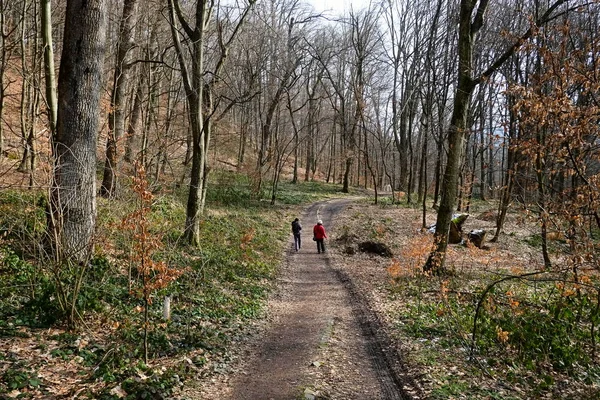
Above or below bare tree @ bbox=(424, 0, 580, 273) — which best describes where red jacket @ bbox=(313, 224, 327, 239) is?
below

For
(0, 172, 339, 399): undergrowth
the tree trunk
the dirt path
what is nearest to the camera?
(0, 172, 339, 399): undergrowth

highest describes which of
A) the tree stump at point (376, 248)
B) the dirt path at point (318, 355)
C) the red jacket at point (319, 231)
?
the red jacket at point (319, 231)

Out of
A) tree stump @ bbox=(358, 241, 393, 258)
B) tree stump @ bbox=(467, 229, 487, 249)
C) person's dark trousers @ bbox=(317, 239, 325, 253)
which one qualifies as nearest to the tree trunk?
person's dark trousers @ bbox=(317, 239, 325, 253)

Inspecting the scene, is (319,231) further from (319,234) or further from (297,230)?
(297,230)

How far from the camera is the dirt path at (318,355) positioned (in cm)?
583

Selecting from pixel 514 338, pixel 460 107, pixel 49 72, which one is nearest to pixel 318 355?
pixel 514 338

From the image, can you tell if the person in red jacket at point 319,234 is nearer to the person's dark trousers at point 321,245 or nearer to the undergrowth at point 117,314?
the person's dark trousers at point 321,245

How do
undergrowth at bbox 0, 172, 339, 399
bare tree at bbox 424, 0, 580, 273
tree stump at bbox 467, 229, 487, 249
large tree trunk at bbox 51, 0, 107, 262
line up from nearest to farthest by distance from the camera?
1. undergrowth at bbox 0, 172, 339, 399
2. large tree trunk at bbox 51, 0, 107, 262
3. bare tree at bbox 424, 0, 580, 273
4. tree stump at bbox 467, 229, 487, 249

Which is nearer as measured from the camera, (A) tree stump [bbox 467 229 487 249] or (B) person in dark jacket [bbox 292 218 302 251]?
(B) person in dark jacket [bbox 292 218 302 251]

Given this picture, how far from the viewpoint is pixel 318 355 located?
6984 millimetres

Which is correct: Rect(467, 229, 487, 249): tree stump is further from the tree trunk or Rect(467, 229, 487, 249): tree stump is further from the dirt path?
the tree trunk

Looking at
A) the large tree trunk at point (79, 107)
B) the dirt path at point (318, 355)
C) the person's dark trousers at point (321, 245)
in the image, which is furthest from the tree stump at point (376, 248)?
the large tree trunk at point (79, 107)

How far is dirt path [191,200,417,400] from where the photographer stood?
5828 millimetres

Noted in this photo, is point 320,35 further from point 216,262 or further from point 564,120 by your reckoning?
point 564,120
